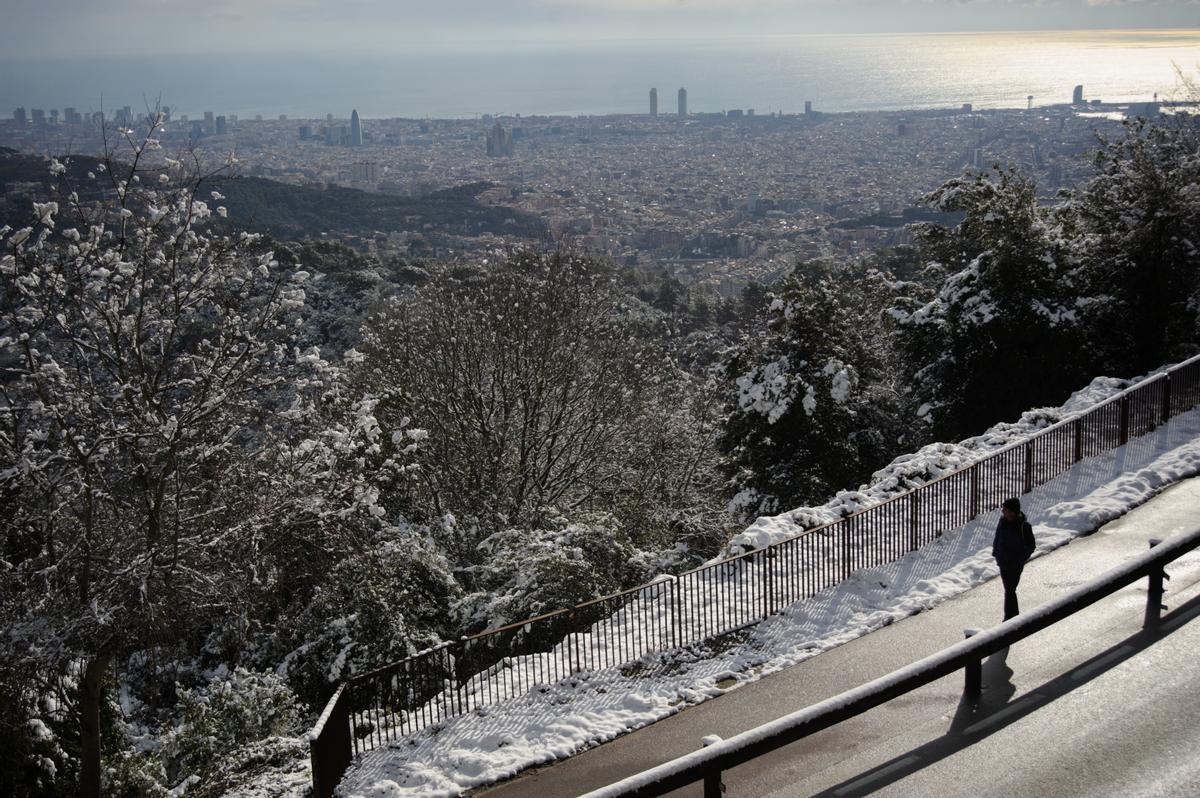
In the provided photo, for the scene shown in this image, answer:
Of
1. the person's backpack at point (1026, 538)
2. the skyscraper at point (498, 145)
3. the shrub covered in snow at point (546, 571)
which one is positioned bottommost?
the shrub covered in snow at point (546, 571)

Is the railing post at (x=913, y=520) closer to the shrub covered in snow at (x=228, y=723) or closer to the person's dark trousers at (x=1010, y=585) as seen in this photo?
the person's dark trousers at (x=1010, y=585)

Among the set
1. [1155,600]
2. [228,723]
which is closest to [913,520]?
[1155,600]

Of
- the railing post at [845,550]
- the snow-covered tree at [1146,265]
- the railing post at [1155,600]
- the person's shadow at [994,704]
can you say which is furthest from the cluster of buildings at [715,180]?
the person's shadow at [994,704]

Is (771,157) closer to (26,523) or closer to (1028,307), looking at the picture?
Result: (1028,307)

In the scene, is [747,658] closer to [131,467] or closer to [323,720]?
[323,720]

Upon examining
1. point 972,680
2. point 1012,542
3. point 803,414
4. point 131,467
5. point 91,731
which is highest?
point 131,467

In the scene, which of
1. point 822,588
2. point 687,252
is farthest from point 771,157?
point 822,588

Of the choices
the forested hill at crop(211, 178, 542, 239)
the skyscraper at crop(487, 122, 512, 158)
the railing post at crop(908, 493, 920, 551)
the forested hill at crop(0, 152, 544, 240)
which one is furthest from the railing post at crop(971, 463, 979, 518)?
the skyscraper at crop(487, 122, 512, 158)
